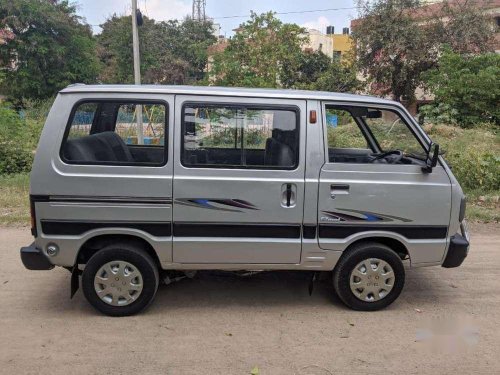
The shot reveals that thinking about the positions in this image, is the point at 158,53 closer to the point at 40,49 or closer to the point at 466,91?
the point at 40,49

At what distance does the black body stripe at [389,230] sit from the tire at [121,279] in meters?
1.55

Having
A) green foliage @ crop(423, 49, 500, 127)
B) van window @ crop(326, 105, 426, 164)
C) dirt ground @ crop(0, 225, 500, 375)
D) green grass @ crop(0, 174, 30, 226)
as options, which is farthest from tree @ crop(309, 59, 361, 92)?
dirt ground @ crop(0, 225, 500, 375)

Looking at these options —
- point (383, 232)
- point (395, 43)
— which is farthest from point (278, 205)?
point (395, 43)

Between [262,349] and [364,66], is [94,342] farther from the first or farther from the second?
[364,66]

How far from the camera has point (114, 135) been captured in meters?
4.64

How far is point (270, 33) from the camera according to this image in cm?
2252

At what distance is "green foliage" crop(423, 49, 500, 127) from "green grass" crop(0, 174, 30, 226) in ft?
47.8

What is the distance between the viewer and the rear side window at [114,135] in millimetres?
4102

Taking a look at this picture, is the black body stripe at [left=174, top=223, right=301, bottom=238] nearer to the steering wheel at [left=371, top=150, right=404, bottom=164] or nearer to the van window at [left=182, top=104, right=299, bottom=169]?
the van window at [left=182, top=104, right=299, bottom=169]

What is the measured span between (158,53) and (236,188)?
44.3m

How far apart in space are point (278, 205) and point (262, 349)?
117 cm

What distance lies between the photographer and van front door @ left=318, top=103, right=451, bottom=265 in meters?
4.18

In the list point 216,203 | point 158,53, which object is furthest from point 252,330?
point 158,53

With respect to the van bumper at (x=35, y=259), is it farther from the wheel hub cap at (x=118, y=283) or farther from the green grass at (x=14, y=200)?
the green grass at (x=14, y=200)
